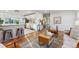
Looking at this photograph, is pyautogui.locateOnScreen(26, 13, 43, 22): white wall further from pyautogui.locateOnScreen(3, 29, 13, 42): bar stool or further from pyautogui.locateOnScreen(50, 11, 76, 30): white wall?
pyautogui.locateOnScreen(3, 29, 13, 42): bar stool

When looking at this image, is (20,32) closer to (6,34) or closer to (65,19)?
(6,34)

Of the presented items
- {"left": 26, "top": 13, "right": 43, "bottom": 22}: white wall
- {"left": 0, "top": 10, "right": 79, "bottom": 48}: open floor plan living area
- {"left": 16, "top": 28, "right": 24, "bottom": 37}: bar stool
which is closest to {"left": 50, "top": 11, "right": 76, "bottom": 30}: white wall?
{"left": 0, "top": 10, "right": 79, "bottom": 48}: open floor plan living area

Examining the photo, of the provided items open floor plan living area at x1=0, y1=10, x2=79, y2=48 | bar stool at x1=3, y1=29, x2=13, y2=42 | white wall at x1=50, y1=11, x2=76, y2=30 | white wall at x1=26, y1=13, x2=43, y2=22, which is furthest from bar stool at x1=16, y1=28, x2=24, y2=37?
white wall at x1=50, y1=11, x2=76, y2=30

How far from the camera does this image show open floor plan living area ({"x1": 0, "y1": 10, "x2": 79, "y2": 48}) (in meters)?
2.53

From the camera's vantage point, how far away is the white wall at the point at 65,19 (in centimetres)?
252

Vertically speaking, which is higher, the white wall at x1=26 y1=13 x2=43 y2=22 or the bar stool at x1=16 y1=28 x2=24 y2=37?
the white wall at x1=26 y1=13 x2=43 y2=22

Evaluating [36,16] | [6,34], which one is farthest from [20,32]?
[36,16]

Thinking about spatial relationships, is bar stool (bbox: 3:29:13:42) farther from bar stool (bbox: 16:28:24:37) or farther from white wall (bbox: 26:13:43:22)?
white wall (bbox: 26:13:43:22)
